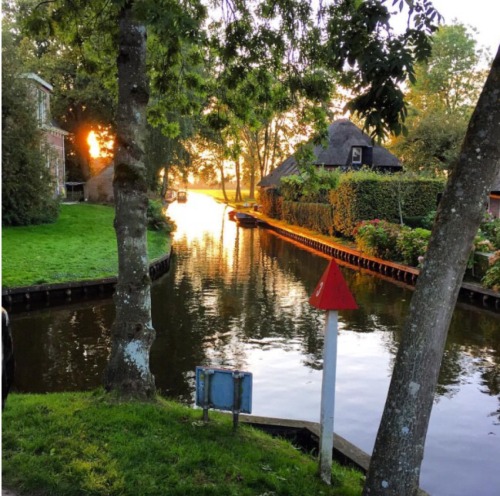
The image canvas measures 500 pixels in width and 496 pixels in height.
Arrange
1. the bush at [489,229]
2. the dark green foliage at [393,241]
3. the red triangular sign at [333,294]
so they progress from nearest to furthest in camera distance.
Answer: the red triangular sign at [333,294] → the dark green foliage at [393,241] → the bush at [489,229]

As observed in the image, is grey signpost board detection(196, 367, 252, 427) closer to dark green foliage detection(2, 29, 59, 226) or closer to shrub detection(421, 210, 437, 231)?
dark green foliage detection(2, 29, 59, 226)

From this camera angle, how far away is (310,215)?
37969 mm

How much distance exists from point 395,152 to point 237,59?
1640 inches

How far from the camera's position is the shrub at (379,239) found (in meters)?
24.7

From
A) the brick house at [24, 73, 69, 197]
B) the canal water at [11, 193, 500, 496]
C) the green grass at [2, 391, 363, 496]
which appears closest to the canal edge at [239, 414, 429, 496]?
the green grass at [2, 391, 363, 496]

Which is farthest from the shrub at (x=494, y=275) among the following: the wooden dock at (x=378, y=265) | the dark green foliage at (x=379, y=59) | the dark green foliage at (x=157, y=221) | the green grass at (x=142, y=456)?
the dark green foliage at (x=157, y=221)

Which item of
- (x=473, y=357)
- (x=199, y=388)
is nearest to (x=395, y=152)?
(x=473, y=357)

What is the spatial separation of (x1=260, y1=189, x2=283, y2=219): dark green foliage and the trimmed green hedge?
A: 15.4m

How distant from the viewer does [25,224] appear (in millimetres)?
28609

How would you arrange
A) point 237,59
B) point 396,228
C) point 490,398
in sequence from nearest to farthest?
point 237,59 < point 490,398 < point 396,228

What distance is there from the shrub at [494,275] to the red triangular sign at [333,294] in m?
13.9

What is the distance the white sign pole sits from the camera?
17.8ft

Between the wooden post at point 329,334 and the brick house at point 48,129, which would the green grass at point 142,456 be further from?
the brick house at point 48,129

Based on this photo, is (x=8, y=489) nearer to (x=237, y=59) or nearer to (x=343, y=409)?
(x=343, y=409)
